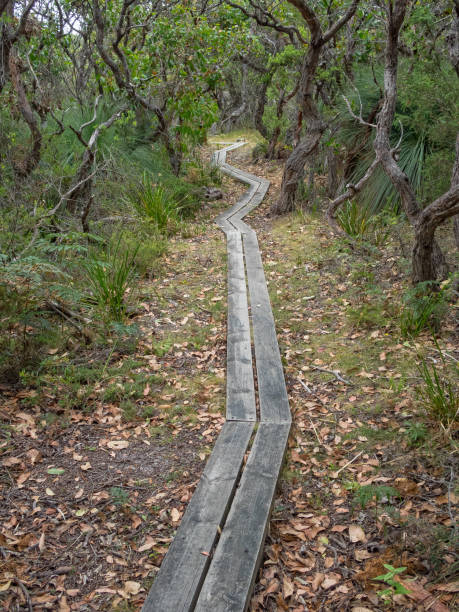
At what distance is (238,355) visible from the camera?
4316mm

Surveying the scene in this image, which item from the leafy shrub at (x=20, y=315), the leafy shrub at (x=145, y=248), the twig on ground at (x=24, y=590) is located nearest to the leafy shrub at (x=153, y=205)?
the leafy shrub at (x=145, y=248)

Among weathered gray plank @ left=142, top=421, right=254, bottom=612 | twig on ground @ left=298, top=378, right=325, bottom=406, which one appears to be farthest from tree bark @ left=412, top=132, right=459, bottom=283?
weathered gray plank @ left=142, top=421, right=254, bottom=612

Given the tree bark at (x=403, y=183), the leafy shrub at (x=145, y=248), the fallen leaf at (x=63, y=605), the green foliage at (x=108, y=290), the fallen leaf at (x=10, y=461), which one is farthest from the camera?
the leafy shrub at (x=145, y=248)

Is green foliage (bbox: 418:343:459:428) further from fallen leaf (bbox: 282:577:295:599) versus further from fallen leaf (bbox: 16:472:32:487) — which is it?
fallen leaf (bbox: 16:472:32:487)

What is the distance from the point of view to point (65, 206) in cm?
736

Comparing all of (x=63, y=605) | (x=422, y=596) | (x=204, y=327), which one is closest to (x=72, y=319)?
(x=204, y=327)

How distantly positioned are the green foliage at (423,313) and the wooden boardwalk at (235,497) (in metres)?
1.19

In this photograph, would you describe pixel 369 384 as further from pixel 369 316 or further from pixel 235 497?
pixel 235 497

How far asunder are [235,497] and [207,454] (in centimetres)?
57

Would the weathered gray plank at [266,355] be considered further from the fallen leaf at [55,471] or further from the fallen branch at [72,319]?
the fallen branch at [72,319]

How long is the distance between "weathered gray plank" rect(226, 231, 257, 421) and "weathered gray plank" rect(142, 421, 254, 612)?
299 millimetres

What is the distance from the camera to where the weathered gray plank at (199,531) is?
2121 millimetres

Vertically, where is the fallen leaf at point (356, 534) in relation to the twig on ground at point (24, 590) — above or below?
below

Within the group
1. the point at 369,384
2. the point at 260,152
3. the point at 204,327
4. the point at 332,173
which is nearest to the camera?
the point at 369,384
